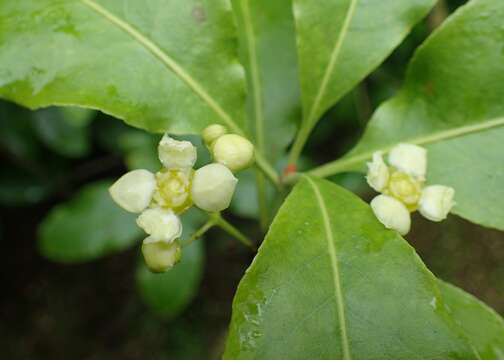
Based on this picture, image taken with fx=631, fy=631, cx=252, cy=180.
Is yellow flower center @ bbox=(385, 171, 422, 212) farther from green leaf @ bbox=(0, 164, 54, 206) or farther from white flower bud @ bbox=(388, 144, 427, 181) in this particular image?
green leaf @ bbox=(0, 164, 54, 206)

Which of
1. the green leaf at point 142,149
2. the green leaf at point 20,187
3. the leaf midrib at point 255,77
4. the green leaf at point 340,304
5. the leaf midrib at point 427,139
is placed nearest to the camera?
the green leaf at point 340,304

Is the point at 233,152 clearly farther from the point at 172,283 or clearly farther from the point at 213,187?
the point at 172,283

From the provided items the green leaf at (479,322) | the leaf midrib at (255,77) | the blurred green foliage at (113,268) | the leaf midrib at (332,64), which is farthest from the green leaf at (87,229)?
the green leaf at (479,322)

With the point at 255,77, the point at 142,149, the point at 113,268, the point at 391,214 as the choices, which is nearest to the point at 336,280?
the point at 391,214

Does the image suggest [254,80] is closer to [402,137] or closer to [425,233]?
[402,137]

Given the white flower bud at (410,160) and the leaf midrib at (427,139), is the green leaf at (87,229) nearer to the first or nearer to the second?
the leaf midrib at (427,139)
